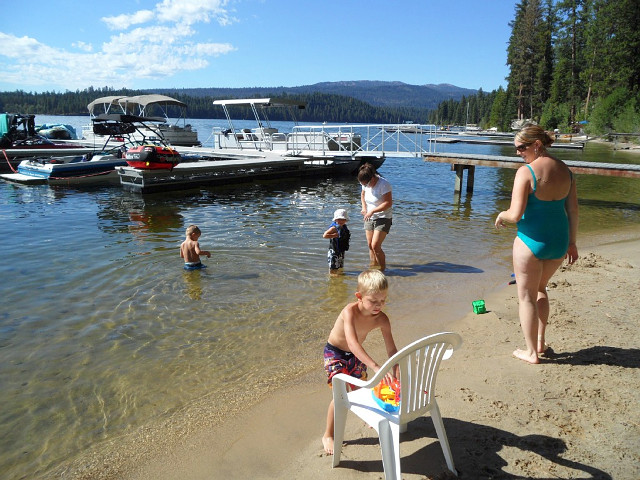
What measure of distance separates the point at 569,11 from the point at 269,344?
80355 mm

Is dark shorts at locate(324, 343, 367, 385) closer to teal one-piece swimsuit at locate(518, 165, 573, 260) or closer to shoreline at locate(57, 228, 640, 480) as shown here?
shoreline at locate(57, 228, 640, 480)

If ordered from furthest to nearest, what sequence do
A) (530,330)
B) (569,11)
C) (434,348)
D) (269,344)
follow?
(569,11) → (269,344) → (530,330) → (434,348)

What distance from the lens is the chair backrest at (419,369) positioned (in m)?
2.57

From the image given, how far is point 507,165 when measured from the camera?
55.5ft

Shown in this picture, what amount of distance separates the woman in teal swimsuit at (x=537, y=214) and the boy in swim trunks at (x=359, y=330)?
1426 mm

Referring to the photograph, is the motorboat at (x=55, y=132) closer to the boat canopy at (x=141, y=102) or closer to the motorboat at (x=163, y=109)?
the motorboat at (x=163, y=109)

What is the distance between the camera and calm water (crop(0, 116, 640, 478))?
411 cm

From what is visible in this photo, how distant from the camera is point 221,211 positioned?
A: 14664 mm

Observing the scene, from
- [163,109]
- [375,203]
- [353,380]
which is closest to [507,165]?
[375,203]

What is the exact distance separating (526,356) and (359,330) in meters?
2.08

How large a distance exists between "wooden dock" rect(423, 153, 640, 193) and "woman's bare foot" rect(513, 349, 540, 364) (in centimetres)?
1289

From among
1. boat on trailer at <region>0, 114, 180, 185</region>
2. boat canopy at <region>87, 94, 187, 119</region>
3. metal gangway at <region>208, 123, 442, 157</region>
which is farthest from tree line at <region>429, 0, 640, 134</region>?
boat on trailer at <region>0, 114, 180, 185</region>

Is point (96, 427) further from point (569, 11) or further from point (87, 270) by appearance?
point (569, 11)

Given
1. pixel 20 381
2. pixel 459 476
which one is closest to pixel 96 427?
pixel 20 381
